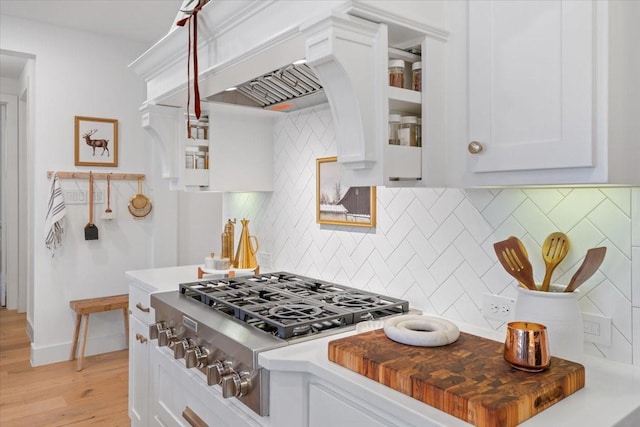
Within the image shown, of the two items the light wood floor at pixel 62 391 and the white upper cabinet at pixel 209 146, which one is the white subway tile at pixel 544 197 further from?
the light wood floor at pixel 62 391

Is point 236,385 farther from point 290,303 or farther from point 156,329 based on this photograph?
point 156,329

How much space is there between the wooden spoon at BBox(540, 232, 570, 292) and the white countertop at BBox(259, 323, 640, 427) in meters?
0.23

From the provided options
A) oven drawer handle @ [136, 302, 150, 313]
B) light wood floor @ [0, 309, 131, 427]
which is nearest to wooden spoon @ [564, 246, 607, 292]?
oven drawer handle @ [136, 302, 150, 313]

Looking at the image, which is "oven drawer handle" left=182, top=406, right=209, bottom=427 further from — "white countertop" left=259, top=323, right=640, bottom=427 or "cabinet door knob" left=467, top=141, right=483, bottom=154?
"cabinet door knob" left=467, top=141, right=483, bottom=154

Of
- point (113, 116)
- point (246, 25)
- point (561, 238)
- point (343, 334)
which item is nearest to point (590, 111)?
point (561, 238)

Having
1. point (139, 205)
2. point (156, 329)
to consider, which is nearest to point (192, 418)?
point (156, 329)

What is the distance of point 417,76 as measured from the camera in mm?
1346

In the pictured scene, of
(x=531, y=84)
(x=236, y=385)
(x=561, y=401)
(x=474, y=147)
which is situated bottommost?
(x=236, y=385)

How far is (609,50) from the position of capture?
1.00 m

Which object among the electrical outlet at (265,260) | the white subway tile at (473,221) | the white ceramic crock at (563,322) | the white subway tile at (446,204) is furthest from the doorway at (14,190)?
the white ceramic crock at (563,322)

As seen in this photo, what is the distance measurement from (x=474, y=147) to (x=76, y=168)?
353cm

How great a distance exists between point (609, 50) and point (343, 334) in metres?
1.01

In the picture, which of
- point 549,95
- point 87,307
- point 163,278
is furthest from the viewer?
point 87,307

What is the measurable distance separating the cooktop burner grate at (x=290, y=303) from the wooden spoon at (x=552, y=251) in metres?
0.51
